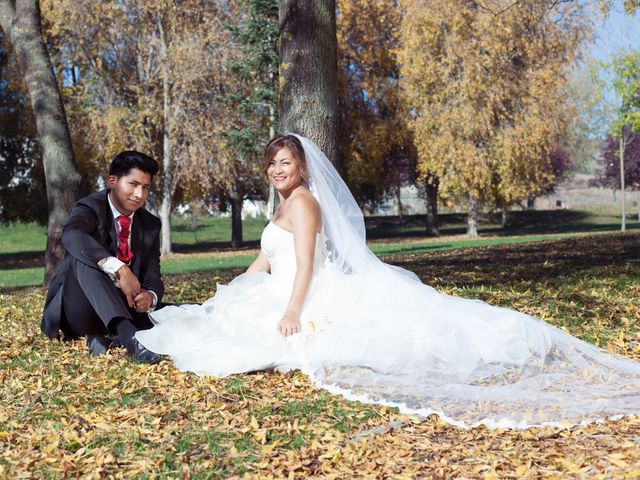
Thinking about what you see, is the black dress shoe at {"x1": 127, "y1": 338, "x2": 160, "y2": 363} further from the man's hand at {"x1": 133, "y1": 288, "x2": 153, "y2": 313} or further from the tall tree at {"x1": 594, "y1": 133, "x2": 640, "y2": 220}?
the tall tree at {"x1": 594, "y1": 133, "x2": 640, "y2": 220}

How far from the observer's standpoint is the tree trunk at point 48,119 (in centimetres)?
1223

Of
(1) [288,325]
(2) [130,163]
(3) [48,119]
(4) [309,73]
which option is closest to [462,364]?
(1) [288,325]

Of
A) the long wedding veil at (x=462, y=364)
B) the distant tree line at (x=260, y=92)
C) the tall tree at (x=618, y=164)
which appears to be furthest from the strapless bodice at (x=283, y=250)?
the tall tree at (x=618, y=164)

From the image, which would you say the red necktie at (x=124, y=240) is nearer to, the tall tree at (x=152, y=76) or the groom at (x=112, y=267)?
the groom at (x=112, y=267)

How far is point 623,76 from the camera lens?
3094 cm

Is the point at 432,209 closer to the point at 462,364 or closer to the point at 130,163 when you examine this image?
the point at 130,163

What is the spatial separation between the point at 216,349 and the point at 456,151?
85.3 ft

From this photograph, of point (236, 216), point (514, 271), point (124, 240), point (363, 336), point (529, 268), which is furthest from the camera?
point (236, 216)

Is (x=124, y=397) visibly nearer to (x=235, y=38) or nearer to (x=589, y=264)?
(x=589, y=264)

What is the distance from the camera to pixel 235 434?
4039 mm

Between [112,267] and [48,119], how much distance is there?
7454 mm

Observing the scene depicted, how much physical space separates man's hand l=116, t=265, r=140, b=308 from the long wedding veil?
5.34 ft

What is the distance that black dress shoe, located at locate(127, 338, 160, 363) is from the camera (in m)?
5.73

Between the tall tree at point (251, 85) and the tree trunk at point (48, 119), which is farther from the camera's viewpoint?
the tall tree at point (251, 85)
